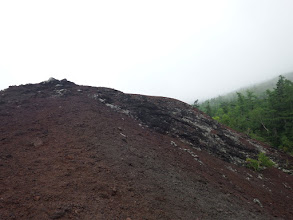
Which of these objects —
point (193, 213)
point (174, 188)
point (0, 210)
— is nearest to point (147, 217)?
point (193, 213)

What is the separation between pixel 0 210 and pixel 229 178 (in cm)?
809

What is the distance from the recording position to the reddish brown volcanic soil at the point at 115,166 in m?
4.20

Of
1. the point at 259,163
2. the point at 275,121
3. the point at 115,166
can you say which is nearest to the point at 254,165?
the point at 259,163

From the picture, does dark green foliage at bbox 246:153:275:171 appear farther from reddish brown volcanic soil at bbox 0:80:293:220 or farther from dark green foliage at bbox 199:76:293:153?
dark green foliage at bbox 199:76:293:153

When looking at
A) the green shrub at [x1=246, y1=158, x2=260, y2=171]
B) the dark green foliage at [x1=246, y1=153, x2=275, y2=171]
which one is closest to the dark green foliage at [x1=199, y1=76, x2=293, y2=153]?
the dark green foliage at [x1=246, y1=153, x2=275, y2=171]

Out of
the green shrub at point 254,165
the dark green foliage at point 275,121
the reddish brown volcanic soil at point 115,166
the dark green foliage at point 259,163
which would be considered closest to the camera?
the reddish brown volcanic soil at point 115,166

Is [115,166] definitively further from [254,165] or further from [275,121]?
[275,121]

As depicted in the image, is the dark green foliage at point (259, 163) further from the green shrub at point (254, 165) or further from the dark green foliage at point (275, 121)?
the dark green foliage at point (275, 121)

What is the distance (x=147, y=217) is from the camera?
414 centimetres

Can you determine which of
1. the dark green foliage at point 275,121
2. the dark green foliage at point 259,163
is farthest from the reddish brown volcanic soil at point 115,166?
the dark green foliage at point 275,121

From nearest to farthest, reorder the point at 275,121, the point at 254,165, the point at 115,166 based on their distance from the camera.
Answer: the point at 115,166 < the point at 254,165 < the point at 275,121

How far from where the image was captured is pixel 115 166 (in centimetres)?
571

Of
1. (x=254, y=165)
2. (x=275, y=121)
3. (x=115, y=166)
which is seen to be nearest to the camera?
(x=115, y=166)

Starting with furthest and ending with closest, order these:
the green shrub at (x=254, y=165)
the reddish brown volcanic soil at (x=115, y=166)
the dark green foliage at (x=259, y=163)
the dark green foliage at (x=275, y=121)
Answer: the dark green foliage at (x=275, y=121), the dark green foliage at (x=259, y=163), the green shrub at (x=254, y=165), the reddish brown volcanic soil at (x=115, y=166)
